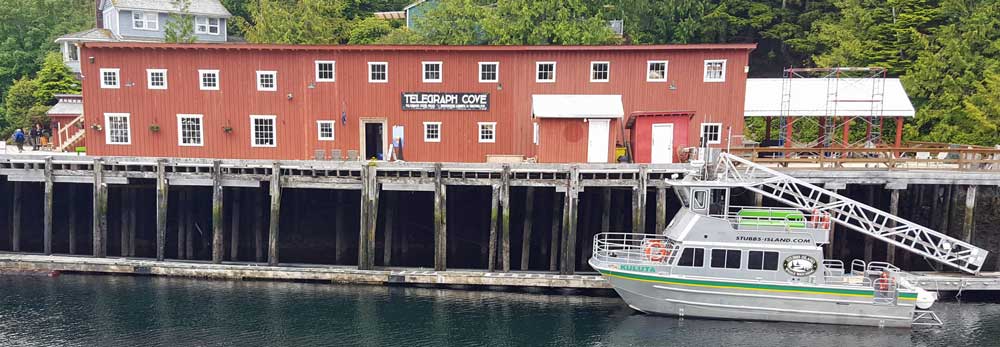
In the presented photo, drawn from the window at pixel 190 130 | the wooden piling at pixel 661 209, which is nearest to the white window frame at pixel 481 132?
the wooden piling at pixel 661 209

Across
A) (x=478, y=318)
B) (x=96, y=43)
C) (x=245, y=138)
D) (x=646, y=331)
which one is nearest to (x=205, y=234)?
(x=245, y=138)

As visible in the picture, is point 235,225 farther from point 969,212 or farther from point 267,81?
point 969,212

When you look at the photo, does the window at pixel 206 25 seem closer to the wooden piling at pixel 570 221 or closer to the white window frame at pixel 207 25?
the white window frame at pixel 207 25

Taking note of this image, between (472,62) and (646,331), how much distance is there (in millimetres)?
13166

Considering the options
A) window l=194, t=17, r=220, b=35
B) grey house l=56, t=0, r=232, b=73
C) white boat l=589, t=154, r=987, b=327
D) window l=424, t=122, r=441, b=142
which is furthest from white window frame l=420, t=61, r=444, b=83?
window l=194, t=17, r=220, b=35

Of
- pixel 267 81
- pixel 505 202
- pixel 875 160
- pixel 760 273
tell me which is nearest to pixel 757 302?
pixel 760 273

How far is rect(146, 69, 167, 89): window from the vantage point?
101 ft

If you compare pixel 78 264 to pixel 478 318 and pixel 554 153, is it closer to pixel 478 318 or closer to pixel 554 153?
pixel 478 318

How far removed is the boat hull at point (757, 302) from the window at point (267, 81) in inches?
622

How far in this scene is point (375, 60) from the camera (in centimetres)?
3031

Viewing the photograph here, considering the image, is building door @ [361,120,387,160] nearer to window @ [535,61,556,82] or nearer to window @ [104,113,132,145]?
window @ [535,61,556,82]

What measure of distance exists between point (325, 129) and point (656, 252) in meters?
14.7

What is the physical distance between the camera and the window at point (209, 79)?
100 feet

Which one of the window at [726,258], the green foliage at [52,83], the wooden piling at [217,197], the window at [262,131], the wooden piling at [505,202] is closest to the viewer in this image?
the window at [726,258]
